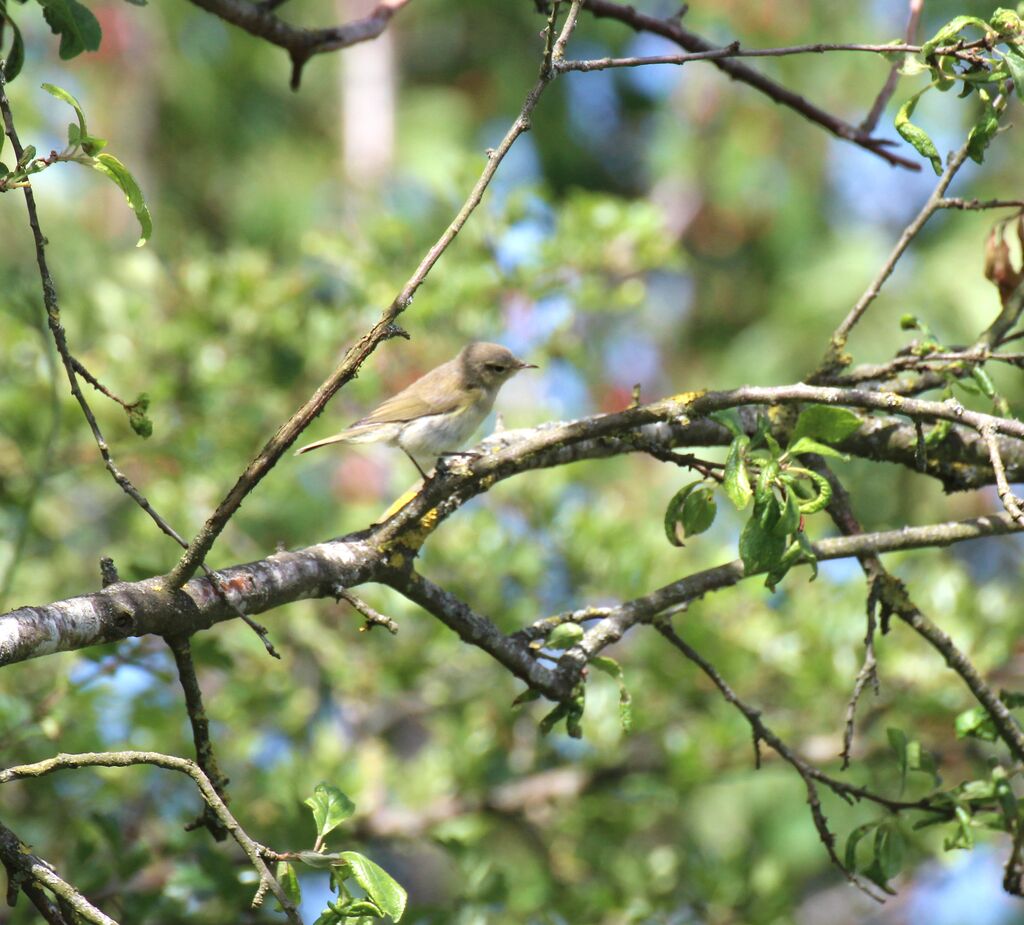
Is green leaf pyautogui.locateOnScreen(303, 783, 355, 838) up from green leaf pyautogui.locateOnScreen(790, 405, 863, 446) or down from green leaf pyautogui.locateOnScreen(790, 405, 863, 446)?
down

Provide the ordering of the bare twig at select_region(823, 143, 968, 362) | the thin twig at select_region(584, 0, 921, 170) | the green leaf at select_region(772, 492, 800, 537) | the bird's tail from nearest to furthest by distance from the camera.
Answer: the green leaf at select_region(772, 492, 800, 537) < the bare twig at select_region(823, 143, 968, 362) < the thin twig at select_region(584, 0, 921, 170) < the bird's tail

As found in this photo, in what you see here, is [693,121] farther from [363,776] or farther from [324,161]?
[363,776]

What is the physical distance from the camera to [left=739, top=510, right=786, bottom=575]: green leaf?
6.85ft

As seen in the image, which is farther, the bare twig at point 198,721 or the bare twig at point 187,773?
the bare twig at point 198,721

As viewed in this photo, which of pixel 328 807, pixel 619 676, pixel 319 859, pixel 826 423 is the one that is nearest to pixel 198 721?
pixel 328 807

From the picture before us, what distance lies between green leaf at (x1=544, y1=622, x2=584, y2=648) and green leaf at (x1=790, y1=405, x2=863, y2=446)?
0.65m

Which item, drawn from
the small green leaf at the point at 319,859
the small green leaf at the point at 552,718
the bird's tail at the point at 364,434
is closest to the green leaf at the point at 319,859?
the small green leaf at the point at 319,859

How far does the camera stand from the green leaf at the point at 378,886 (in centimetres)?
184

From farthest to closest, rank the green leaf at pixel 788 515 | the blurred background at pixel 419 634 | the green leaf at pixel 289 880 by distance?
the blurred background at pixel 419 634, the green leaf at pixel 788 515, the green leaf at pixel 289 880

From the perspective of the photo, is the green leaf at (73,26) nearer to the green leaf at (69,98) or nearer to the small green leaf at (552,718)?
the green leaf at (69,98)

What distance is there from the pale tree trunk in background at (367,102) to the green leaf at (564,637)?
36.2ft

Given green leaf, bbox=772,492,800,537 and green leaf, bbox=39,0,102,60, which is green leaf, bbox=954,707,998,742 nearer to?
green leaf, bbox=772,492,800,537

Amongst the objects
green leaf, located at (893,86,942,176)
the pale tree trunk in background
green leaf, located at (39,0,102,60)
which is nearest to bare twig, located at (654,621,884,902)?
green leaf, located at (893,86,942,176)

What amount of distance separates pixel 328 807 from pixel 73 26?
59.6 inches
